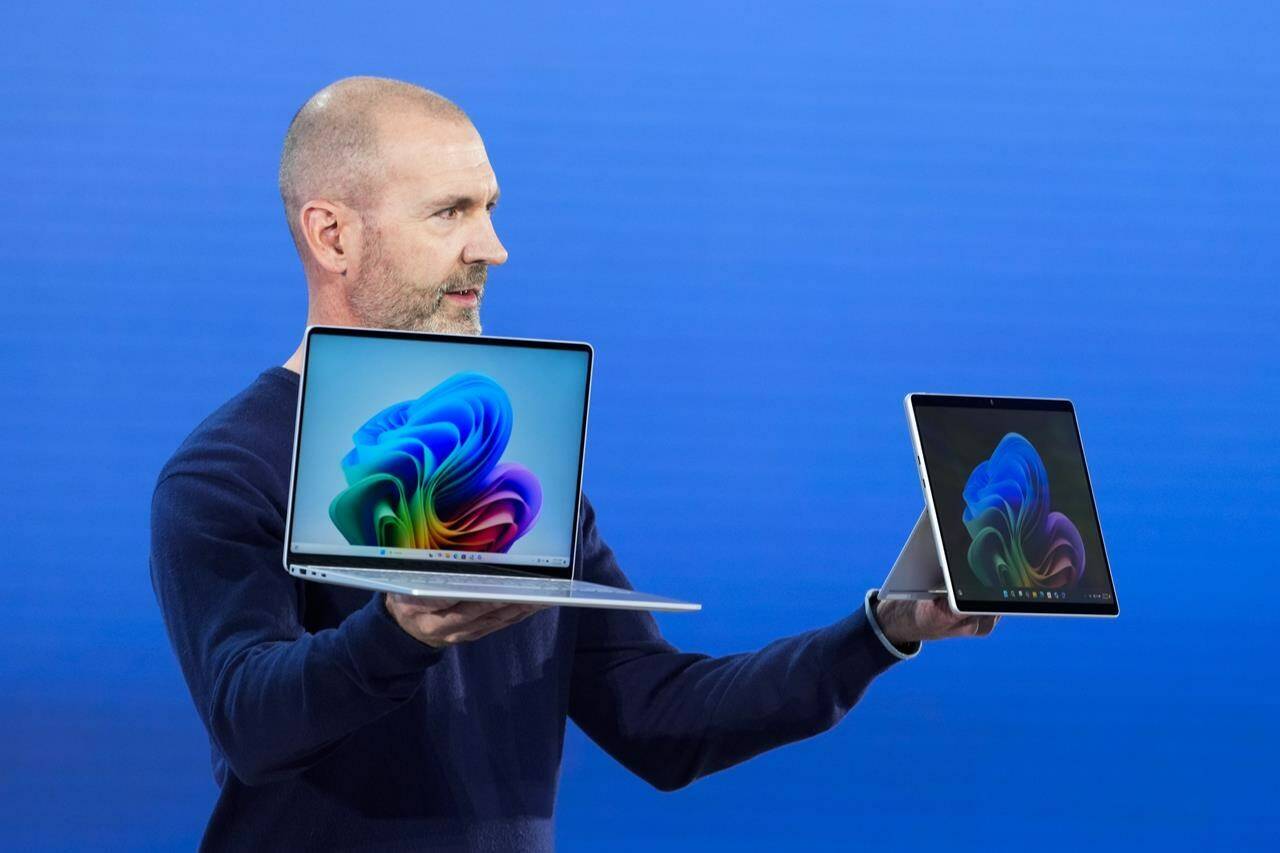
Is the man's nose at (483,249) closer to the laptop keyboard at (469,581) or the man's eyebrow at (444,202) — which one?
the man's eyebrow at (444,202)

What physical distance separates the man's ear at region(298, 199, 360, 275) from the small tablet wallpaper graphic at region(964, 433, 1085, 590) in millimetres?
664

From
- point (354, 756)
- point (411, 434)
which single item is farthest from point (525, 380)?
point (354, 756)

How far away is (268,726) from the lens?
1.45 meters

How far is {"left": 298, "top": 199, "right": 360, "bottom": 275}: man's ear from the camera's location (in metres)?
1.83

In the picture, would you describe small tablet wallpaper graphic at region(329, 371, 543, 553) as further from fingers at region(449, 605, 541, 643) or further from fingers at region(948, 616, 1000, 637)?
fingers at region(948, 616, 1000, 637)

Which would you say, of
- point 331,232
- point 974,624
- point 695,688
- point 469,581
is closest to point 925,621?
point 974,624

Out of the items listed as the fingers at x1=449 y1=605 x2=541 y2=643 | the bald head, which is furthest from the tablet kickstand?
the bald head

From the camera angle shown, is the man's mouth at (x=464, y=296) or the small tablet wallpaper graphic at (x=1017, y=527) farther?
the man's mouth at (x=464, y=296)

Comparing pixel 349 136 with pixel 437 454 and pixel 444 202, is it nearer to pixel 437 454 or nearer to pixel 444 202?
pixel 444 202

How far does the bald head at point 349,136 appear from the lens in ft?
6.00

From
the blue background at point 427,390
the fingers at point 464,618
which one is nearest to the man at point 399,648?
the fingers at point 464,618

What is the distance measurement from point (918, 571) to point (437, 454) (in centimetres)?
43

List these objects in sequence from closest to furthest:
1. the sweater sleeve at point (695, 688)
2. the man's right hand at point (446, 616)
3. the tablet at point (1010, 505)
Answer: the man's right hand at point (446, 616) → the tablet at point (1010, 505) → the sweater sleeve at point (695, 688)

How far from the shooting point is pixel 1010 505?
5.24 ft
